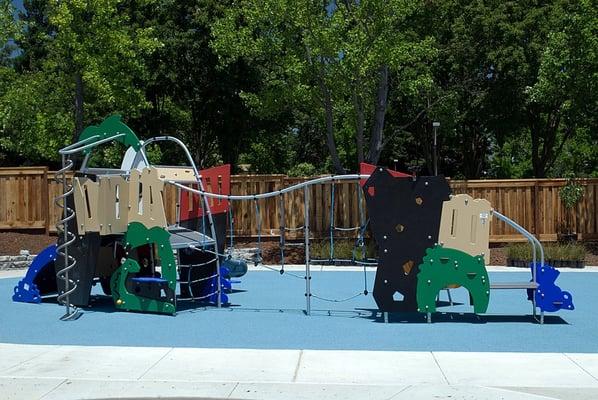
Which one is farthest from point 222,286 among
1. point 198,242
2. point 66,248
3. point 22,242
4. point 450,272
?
point 22,242

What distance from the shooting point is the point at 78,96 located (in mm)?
25344

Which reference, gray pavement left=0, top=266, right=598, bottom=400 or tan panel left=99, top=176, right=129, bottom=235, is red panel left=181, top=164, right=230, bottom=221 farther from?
gray pavement left=0, top=266, right=598, bottom=400

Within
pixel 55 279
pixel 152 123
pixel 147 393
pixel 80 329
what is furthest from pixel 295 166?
pixel 147 393

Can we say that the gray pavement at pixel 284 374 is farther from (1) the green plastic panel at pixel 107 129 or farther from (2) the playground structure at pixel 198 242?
(1) the green plastic panel at pixel 107 129

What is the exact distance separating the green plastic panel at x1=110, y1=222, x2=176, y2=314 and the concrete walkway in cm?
272

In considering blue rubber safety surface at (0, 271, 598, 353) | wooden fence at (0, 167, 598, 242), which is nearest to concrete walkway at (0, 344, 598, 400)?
blue rubber safety surface at (0, 271, 598, 353)

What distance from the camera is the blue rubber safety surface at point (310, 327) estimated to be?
10.3 metres

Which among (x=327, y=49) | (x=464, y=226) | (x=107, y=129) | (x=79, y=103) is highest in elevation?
(x=327, y=49)

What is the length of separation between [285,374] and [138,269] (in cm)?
536

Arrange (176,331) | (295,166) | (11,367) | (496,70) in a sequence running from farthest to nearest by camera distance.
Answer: (295,166), (496,70), (176,331), (11,367)

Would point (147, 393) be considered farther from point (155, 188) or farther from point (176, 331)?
point (155, 188)

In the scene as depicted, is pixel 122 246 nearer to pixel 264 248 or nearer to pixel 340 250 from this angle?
pixel 340 250

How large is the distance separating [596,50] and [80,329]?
15946 millimetres

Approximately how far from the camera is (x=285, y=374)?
851 centimetres
